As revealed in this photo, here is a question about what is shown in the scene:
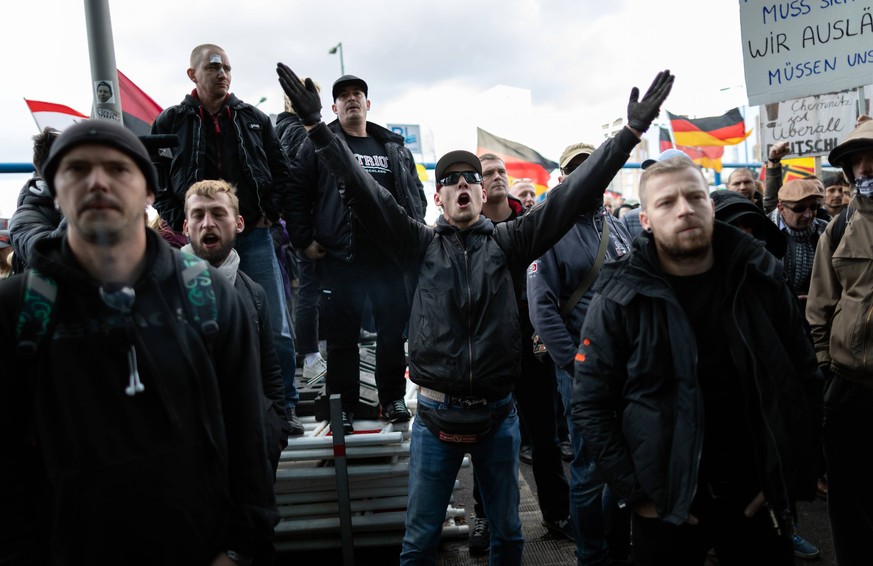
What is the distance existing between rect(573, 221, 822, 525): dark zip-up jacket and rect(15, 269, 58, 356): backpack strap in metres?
1.79

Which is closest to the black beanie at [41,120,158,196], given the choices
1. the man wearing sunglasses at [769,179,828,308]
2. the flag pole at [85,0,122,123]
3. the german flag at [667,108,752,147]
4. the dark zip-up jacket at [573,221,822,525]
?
Result: the dark zip-up jacket at [573,221,822,525]

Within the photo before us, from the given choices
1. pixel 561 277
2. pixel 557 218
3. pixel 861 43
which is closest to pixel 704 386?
pixel 557 218

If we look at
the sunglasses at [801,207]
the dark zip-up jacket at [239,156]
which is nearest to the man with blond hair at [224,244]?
the dark zip-up jacket at [239,156]

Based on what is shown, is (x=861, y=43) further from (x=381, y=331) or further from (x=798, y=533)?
(x=381, y=331)

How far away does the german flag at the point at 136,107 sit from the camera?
4953 millimetres

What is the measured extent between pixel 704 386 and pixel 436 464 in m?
1.32

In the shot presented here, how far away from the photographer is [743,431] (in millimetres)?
2281

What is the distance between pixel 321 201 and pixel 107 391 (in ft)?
9.31

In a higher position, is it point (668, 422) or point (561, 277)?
point (561, 277)

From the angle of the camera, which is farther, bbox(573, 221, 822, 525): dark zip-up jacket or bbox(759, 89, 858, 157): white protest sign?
bbox(759, 89, 858, 157): white protest sign

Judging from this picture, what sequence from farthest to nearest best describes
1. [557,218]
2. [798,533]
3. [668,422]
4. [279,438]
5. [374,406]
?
[374,406] → [798,533] → [557,218] → [279,438] → [668,422]

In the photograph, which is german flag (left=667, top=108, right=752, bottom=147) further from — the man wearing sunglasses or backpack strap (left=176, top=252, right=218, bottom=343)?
backpack strap (left=176, top=252, right=218, bottom=343)

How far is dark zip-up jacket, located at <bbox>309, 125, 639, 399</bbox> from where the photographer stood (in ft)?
9.56

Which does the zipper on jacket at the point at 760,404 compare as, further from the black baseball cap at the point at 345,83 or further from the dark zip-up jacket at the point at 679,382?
the black baseball cap at the point at 345,83
